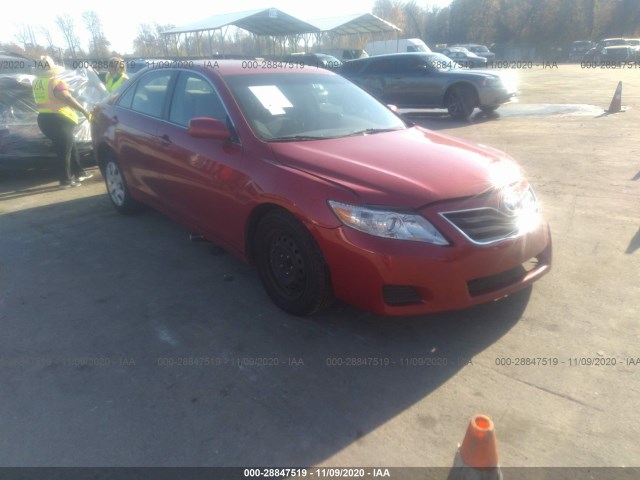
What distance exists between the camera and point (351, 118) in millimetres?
4277

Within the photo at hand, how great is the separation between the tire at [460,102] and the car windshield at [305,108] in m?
8.22

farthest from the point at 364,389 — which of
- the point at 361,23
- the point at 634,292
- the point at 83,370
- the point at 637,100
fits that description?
the point at 361,23

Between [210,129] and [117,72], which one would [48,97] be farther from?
[210,129]

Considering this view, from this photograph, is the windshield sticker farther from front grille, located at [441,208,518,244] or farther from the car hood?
front grille, located at [441,208,518,244]

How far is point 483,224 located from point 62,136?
20.6 ft

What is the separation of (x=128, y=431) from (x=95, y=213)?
4.12 metres

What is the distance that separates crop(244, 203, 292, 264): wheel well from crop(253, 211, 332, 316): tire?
36mm

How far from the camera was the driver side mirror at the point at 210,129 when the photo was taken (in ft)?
12.0

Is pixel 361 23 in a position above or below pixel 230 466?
above

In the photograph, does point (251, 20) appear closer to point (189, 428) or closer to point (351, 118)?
point (351, 118)

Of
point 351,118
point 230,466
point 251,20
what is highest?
point 251,20

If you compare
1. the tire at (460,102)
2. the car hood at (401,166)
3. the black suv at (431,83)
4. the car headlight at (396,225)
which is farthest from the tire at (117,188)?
the tire at (460,102)

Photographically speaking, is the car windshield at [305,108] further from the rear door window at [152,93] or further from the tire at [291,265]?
the rear door window at [152,93]

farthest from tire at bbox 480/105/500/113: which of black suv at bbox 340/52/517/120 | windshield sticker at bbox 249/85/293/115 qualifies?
windshield sticker at bbox 249/85/293/115
